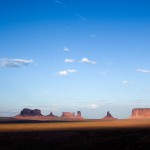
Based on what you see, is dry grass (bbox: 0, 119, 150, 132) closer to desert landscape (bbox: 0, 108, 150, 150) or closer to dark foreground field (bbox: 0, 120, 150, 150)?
desert landscape (bbox: 0, 108, 150, 150)

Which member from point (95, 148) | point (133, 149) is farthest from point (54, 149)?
point (133, 149)

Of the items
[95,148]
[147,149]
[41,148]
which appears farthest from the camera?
[41,148]

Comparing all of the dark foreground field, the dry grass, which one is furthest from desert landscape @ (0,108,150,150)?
the dry grass

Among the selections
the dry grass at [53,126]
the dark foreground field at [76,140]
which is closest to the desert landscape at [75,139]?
the dark foreground field at [76,140]

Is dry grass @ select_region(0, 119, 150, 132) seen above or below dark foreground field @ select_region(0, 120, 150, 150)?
below

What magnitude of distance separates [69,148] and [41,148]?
2.73 metres

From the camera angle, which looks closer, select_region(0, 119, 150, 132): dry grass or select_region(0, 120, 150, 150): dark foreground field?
select_region(0, 120, 150, 150): dark foreground field

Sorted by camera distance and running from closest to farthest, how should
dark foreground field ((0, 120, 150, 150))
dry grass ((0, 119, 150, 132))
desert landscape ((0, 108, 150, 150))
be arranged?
dark foreground field ((0, 120, 150, 150)) < desert landscape ((0, 108, 150, 150)) < dry grass ((0, 119, 150, 132))

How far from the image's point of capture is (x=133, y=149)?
24250mm

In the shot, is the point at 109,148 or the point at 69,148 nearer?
the point at 109,148

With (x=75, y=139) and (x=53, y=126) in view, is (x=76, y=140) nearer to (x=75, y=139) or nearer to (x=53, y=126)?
(x=75, y=139)

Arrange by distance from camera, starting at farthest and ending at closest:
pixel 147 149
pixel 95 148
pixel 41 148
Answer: pixel 41 148
pixel 95 148
pixel 147 149

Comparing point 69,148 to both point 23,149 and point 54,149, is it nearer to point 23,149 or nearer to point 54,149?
point 54,149

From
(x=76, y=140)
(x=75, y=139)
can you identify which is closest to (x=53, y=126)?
(x=75, y=139)
